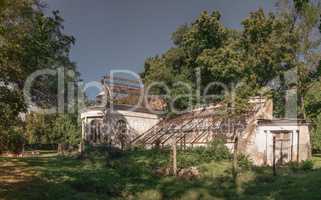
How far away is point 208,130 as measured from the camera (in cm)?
2333

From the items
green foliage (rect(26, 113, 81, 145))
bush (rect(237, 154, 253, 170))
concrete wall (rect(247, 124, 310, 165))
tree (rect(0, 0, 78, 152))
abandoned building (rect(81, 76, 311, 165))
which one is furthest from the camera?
green foliage (rect(26, 113, 81, 145))

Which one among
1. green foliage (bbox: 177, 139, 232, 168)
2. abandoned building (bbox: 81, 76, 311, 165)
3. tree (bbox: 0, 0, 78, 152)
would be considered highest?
tree (bbox: 0, 0, 78, 152)

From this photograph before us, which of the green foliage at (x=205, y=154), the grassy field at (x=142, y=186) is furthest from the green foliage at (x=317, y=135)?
the grassy field at (x=142, y=186)

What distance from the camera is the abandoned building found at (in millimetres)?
20953

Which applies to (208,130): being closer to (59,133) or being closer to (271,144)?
(271,144)

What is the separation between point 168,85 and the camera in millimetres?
33438

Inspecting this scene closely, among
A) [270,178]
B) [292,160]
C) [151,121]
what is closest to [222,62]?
[151,121]

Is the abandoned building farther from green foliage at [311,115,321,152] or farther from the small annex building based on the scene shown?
green foliage at [311,115,321,152]

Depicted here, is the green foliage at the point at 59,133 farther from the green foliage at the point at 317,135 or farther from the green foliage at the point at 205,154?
the green foliage at the point at 317,135

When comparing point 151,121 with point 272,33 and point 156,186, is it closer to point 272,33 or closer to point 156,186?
point 272,33

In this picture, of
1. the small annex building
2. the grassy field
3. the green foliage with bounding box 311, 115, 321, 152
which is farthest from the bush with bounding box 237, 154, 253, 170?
the green foliage with bounding box 311, 115, 321, 152

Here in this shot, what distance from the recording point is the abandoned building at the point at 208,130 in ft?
68.7

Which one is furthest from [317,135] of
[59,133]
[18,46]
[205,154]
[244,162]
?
[18,46]

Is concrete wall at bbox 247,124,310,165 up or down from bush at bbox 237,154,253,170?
up
